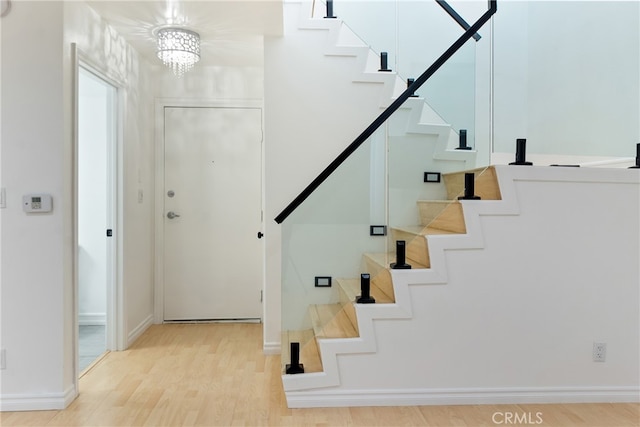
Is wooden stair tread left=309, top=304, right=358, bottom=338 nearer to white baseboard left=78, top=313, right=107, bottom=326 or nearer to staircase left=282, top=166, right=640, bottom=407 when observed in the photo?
staircase left=282, top=166, right=640, bottom=407

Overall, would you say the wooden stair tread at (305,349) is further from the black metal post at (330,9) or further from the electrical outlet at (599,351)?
the black metal post at (330,9)

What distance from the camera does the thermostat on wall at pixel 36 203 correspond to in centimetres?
231

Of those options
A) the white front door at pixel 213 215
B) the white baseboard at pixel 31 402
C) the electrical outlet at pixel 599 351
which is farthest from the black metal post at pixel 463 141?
the white baseboard at pixel 31 402

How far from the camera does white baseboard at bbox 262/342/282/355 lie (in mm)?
3225

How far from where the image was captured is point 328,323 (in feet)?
8.05

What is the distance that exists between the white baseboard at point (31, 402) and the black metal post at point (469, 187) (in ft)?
8.18

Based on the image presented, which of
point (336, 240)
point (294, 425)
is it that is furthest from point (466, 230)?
point (294, 425)

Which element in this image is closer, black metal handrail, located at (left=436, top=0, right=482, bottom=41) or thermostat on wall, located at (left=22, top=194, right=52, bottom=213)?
thermostat on wall, located at (left=22, top=194, right=52, bottom=213)

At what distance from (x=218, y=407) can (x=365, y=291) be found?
1.03 metres

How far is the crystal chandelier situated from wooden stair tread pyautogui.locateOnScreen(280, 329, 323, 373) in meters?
2.06

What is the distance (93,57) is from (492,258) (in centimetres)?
273

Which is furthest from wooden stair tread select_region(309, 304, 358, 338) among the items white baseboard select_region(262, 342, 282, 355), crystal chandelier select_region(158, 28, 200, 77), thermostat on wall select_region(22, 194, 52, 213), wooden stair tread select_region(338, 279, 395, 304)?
crystal chandelier select_region(158, 28, 200, 77)

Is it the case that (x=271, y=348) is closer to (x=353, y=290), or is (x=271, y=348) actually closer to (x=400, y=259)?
(x=353, y=290)

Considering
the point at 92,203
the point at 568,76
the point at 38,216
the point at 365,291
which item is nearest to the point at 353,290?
the point at 365,291
